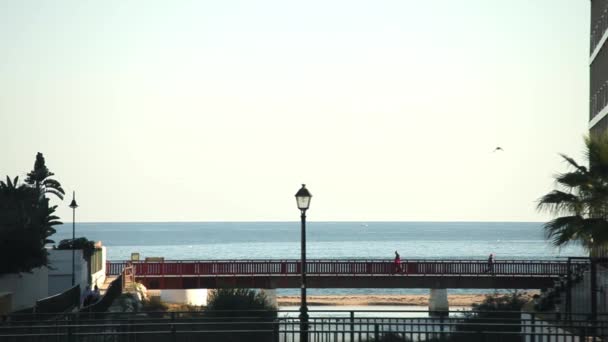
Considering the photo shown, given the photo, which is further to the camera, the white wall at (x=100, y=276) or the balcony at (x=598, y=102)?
the white wall at (x=100, y=276)

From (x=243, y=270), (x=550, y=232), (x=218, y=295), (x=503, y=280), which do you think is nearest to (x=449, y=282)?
(x=503, y=280)

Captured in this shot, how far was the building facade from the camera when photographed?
49.1 meters

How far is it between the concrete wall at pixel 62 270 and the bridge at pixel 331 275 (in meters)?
9.90

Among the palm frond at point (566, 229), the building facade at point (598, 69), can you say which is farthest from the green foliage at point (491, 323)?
the building facade at point (598, 69)

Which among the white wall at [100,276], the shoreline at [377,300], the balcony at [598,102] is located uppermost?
the balcony at [598,102]

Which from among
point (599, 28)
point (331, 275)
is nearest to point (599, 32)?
point (599, 28)

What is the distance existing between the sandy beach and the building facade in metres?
37.2

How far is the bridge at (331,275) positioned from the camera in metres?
60.2

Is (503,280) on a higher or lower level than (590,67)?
lower

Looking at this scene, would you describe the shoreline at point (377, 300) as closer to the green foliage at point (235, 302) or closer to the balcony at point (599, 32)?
the balcony at point (599, 32)

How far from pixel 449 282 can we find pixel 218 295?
24.9m

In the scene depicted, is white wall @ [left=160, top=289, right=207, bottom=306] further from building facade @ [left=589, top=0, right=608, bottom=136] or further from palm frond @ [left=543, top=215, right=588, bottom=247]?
palm frond @ [left=543, top=215, right=588, bottom=247]

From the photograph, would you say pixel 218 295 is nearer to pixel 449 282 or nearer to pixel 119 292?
pixel 119 292

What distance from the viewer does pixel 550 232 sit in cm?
2786
